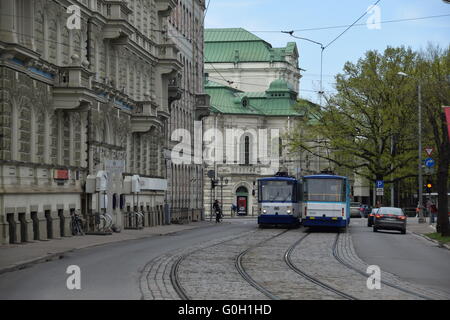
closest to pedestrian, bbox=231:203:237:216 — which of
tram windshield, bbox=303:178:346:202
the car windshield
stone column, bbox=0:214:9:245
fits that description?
the car windshield

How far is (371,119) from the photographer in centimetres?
6975

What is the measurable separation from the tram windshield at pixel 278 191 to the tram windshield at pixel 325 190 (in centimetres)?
418

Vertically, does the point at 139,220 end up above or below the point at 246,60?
below

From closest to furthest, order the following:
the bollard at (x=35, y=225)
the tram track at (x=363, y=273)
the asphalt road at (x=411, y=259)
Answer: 1. the tram track at (x=363, y=273)
2. the asphalt road at (x=411, y=259)
3. the bollard at (x=35, y=225)

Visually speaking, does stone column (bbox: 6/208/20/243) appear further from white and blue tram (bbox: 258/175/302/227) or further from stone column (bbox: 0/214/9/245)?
white and blue tram (bbox: 258/175/302/227)

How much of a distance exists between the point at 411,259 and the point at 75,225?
15316 millimetres

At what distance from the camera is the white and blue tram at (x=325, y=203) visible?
47.3 metres

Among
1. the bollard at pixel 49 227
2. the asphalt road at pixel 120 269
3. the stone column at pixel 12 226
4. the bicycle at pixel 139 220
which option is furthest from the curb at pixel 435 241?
the stone column at pixel 12 226

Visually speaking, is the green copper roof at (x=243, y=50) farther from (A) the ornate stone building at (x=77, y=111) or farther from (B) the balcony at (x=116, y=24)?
(B) the balcony at (x=116, y=24)

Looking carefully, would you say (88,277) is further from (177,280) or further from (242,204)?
(242,204)

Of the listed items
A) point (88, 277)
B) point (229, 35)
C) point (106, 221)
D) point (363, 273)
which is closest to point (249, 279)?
point (88, 277)

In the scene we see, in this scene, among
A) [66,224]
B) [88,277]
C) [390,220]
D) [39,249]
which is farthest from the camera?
[390,220]

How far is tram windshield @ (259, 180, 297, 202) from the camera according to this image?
5184cm
